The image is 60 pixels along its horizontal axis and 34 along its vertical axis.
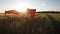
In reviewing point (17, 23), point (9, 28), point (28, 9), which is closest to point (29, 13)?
point (28, 9)

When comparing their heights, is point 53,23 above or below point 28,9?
below

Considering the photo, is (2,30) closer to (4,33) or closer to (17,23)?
(4,33)

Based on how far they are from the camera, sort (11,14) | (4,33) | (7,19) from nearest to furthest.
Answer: (4,33), (7,19), (11,14)

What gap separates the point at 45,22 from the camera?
691 cm

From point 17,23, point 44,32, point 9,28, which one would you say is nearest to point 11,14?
point 17,23

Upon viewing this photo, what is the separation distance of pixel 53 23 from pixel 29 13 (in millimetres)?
1276

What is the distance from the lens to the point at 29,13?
24.4ft

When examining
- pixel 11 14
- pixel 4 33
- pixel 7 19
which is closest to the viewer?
pixel 4 33

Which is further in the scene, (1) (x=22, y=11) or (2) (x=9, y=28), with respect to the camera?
(1) (x=22, y=11)

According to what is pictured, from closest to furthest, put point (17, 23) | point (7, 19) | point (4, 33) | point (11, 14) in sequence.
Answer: point (4, 33) < point (17, 23) < point (7, 19) < point (11, 14)

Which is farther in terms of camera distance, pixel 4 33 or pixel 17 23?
pixel 17 23

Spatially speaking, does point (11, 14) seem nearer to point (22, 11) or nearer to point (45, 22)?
point (22, 11)

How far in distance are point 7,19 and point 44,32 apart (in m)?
1.94

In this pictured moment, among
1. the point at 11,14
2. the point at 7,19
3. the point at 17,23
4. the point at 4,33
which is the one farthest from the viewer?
the point at 11,14
